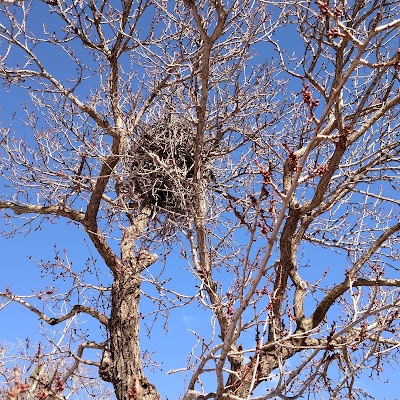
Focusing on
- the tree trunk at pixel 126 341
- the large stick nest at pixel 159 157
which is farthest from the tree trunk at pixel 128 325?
the large stick nest at pixel 159 157

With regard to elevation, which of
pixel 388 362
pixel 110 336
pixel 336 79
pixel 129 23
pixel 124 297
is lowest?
pixel 388 362

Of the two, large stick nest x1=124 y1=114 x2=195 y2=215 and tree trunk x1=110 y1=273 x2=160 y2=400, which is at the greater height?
large stick nest x1=124 y1=114 x2=195 y2=215

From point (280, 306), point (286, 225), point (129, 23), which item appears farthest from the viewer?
point (129, 23)

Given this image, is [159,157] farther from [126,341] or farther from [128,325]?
[126,341]

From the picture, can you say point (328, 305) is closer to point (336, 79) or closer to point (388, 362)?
point (388, 362)

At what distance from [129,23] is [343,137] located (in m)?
4.83

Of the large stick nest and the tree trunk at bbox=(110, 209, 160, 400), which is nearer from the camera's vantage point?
the tree trunk at bbox=(110, 209, 160, 400)

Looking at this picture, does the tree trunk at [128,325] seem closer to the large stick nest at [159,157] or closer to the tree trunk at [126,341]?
the tree trunk at [126,341]

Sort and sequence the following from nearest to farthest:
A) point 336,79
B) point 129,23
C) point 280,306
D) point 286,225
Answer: point 336,79, point 280,306, point 286,225, point 129,23

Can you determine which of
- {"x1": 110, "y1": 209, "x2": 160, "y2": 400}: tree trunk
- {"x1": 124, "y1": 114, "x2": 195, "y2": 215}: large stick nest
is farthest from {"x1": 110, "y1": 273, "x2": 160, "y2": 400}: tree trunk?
{"x1": 124, "y1": 114, "x2": 195, "y2": 215}: large stick nest

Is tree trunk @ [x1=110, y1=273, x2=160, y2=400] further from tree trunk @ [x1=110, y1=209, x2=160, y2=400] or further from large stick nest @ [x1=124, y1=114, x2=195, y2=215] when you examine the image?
large stick nest @ [x1=124, y1=114, x2=195, y2=215]

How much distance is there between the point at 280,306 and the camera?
5.03 m

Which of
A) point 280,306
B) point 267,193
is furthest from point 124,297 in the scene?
point 267,193

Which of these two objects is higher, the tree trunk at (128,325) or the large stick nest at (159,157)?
the large stick nest at (159,157)
